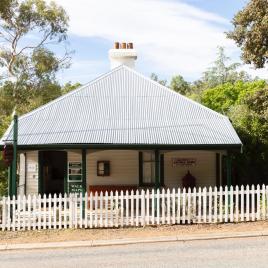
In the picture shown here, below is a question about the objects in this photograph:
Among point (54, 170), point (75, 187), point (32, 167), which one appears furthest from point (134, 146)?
point (54, 170)

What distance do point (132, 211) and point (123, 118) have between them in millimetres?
5035

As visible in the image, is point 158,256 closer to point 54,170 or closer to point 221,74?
point 54,170

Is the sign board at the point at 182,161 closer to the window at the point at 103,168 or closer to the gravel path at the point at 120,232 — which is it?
the window at the point at 103,168

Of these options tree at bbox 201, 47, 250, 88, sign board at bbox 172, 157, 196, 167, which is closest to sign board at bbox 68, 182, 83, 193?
sign board at bbox 172, 157, 196, 167

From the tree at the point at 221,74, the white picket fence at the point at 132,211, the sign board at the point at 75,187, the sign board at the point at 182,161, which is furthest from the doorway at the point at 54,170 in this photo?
the tree at the point at 221,74

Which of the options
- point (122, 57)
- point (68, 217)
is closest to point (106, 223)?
point (68, 217)

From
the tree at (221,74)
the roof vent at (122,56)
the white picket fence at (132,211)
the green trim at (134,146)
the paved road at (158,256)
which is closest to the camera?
the paved road at (158,256)

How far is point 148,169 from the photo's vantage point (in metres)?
19.8

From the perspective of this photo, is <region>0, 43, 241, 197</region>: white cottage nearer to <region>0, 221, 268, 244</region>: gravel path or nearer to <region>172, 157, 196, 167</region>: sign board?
<region>172, 157, 196, 167</region>: sign board

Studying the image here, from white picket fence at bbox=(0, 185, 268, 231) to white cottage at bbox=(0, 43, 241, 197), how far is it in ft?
7.95

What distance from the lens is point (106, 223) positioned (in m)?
14.6

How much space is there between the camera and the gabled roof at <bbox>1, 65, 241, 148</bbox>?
56.4 ft

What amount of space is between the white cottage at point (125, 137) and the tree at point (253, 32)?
8.59 feet

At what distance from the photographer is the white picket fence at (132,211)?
14227 millimetres
